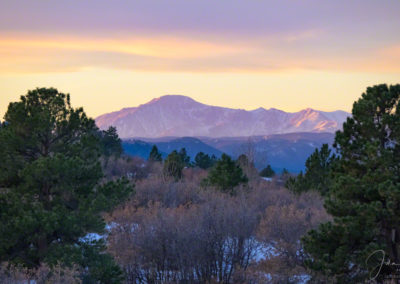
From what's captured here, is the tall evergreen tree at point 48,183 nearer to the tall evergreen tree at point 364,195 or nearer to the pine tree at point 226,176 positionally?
the tall evergreen tree at point 364,195

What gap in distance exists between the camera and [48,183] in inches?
590

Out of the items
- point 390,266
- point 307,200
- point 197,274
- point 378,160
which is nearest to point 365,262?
point 390,266

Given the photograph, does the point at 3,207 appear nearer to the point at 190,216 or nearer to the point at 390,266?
the point at 190,216

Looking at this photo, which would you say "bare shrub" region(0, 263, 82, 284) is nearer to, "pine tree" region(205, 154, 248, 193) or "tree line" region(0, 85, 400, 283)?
"tree line" region(0, 85, 400, 283)

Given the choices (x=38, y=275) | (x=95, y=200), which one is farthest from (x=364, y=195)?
(x=38, y=275)

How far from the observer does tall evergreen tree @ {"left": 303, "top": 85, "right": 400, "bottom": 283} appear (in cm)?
1335

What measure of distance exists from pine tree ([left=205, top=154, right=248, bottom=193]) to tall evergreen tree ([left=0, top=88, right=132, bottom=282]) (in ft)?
55.1

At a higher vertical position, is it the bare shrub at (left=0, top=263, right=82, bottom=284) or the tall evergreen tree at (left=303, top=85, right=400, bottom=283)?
the tall evergreen tree at (left=303, top=85, right=400, bottom=283)

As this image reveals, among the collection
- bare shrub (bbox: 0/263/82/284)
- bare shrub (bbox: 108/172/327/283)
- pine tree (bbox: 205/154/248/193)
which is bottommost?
bare shrub (bbox: 108/172/327/283)

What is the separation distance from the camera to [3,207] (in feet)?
48.2

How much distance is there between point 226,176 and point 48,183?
18656mm

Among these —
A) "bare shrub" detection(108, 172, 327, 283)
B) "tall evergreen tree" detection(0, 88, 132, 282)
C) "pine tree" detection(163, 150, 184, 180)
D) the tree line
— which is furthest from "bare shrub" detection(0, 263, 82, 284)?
"pine tree" detection(163, 150, 184, 180)

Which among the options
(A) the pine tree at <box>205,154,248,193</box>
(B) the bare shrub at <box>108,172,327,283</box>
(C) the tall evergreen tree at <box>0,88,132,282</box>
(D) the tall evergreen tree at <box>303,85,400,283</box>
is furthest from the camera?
(A) the pine tree at <box>205,154,248,193</box>

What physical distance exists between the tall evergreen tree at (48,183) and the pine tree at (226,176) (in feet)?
55.1
